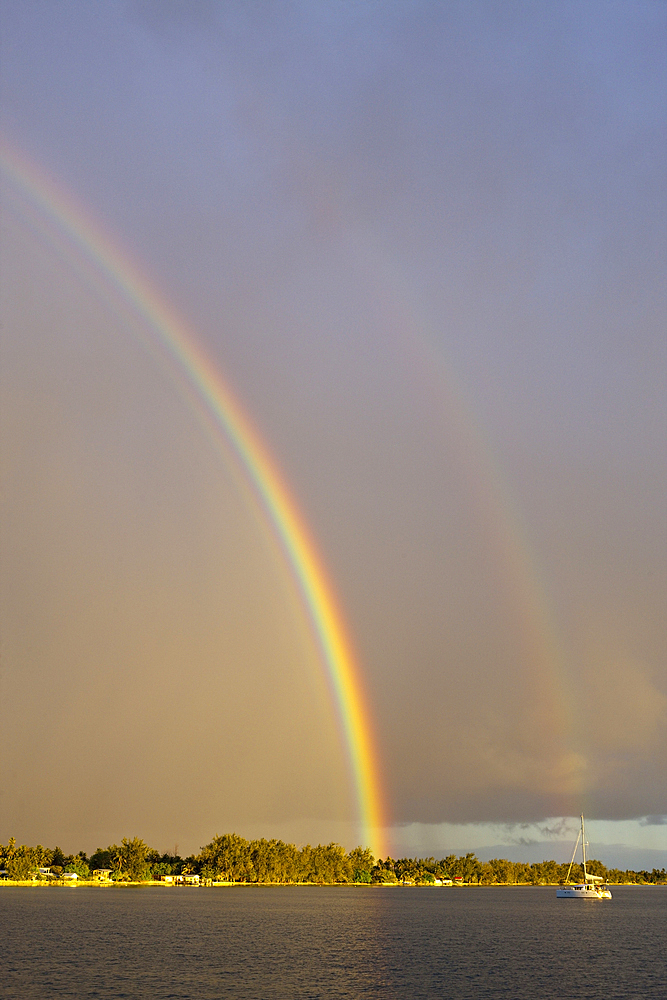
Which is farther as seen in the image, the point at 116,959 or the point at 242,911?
the point at 242,911

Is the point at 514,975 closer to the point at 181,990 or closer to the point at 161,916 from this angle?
the point at 181,990

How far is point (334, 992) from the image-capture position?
75.3 metres

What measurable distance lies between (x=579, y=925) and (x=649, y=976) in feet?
317

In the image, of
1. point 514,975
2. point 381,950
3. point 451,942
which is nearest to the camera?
point 514,975

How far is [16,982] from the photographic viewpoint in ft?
247

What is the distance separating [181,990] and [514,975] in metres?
36.7

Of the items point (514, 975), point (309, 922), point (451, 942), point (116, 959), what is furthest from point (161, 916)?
point (514, 975)

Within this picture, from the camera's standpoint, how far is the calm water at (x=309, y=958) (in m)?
76.9

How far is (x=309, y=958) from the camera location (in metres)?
101

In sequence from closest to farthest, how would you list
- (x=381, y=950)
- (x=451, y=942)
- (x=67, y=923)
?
1. (x=381, y=950)
2. (x=451, y=942)
3. (x=67, y=923)

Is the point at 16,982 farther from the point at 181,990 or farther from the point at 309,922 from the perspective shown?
the point at 309,922

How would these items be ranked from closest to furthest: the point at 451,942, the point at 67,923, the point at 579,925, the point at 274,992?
the point at 274,992 → the point at 451,942 → the point at 67,923 → the point at 579,925

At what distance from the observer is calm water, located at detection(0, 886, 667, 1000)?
7688 cm

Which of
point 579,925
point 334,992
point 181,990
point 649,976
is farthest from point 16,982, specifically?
point 579,925
